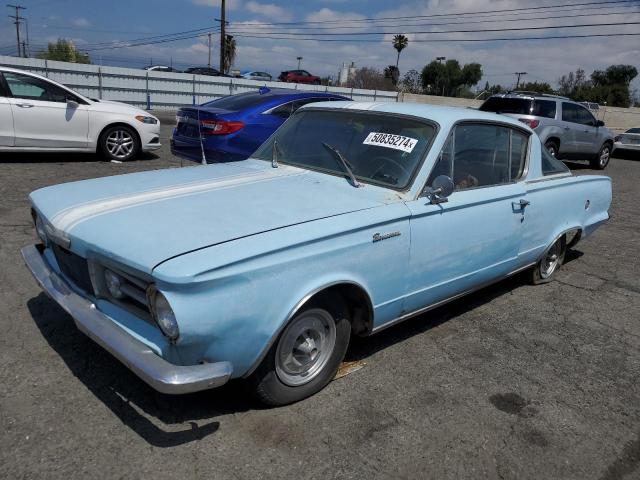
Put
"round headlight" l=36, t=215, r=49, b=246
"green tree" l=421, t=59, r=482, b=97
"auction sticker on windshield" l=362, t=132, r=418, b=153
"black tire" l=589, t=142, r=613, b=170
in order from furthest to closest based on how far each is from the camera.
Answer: "green tree" l=421, t=59, r=482, b=97 → "black tire" l=589, t=142, r=613, b=170 → "auction sticker on windshield" l=362, t=132, r=418, b=153 → "round headlight" l=36, t=215, r=49, b=246

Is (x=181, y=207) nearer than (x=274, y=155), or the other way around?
(x=181, y=207)

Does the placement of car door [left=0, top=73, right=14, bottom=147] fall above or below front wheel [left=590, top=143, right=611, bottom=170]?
above

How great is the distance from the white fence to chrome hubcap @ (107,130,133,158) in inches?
505

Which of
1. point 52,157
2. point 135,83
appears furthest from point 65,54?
point 52,157

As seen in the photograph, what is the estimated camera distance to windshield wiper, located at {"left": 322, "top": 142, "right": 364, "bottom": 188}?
3420 millimetres

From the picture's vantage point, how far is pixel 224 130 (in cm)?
713

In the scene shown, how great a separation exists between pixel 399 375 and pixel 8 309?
2.75 meters

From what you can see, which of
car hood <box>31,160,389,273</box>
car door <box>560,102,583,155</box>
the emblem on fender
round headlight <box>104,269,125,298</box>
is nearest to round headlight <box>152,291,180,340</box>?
car hood <box>31,160,389,273</box>

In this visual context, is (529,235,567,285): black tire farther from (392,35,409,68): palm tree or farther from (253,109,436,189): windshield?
(392,35,409,68): palm tree

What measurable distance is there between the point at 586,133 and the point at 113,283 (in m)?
13.3

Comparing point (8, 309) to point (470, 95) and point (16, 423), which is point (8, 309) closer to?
point (16, 423)

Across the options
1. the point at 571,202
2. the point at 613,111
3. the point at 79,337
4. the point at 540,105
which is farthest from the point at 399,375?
the point at 613,111

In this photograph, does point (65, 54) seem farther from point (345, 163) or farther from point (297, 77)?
point (345, 163)

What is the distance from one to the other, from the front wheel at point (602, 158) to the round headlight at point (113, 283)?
1433cm
